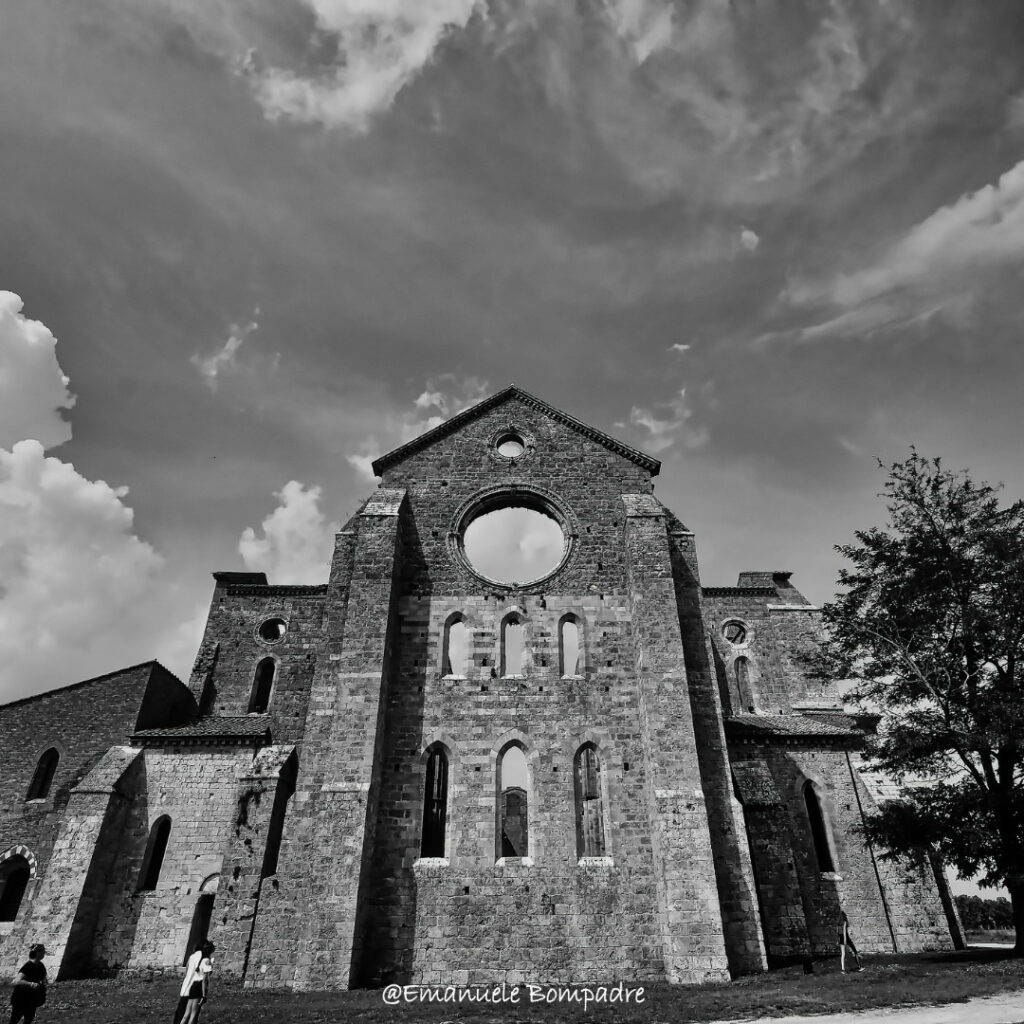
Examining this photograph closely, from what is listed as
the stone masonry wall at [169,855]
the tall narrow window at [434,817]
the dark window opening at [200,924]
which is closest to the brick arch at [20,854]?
the stone masonry wall at [169,855]

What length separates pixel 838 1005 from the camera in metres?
10.5

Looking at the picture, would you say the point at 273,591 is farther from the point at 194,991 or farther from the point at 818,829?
the point at 818,829

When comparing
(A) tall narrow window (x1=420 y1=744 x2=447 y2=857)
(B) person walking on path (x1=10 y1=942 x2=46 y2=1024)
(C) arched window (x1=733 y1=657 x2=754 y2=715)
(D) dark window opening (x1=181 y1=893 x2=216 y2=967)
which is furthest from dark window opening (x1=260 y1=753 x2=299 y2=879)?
(C) arched window (x1=733 y1=657 x2=754 y2=715)

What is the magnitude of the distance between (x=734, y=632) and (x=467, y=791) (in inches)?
583

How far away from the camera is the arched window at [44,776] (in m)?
19.4

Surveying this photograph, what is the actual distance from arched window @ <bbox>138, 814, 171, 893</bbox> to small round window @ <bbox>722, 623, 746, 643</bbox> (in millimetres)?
19502

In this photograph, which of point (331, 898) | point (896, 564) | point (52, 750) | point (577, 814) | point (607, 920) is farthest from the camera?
point (52, 750)

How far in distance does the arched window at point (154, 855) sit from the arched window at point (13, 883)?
3.69 metres

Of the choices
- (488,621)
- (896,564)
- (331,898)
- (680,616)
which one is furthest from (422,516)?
(896,564)

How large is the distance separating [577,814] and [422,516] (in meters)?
8.42

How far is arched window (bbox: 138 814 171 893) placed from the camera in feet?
55.3

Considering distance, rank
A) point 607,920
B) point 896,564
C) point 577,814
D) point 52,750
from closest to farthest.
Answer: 1. point 607,920
2. point 577,814
3. point 896,564
4. point 52,750

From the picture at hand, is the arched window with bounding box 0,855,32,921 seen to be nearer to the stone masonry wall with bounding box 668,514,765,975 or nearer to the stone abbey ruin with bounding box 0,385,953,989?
the stone abbey ruin with bounding box 0,385,953,989

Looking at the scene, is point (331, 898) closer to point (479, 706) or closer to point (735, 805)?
point (479, 706)
